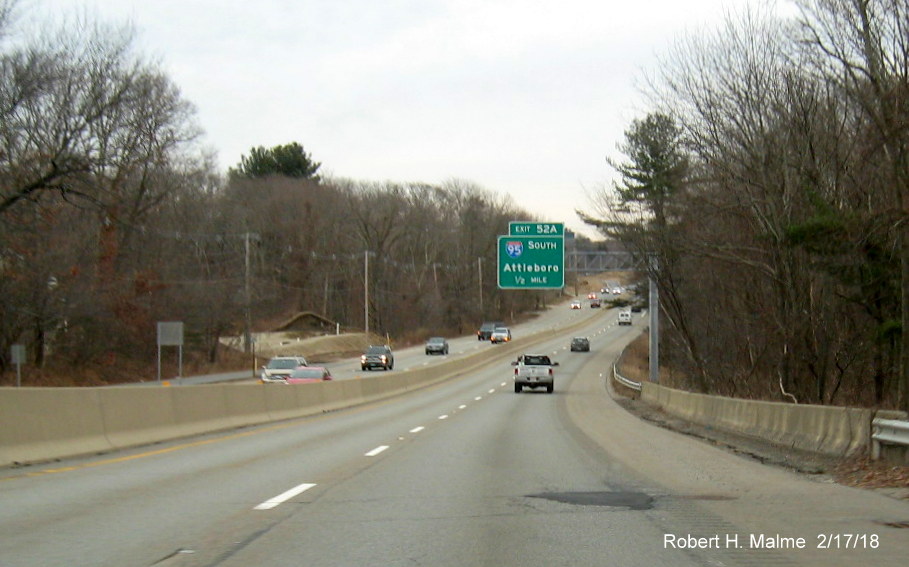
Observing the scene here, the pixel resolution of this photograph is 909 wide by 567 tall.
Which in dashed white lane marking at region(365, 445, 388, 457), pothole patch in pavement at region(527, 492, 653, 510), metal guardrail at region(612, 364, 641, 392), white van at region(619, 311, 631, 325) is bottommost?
metal guardrail at region(612, 364, 641, 392)

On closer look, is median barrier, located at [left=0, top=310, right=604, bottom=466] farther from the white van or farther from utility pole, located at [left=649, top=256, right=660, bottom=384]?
the white van

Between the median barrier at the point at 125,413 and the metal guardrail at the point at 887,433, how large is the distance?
465 inches

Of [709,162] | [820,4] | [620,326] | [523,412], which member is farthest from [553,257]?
[620,326]

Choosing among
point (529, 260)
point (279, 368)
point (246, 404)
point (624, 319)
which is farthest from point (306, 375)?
point (624, 319)

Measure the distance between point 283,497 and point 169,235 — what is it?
5667 cm

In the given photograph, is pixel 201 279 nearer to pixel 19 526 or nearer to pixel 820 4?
pixel 820 4

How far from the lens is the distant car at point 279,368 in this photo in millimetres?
41000

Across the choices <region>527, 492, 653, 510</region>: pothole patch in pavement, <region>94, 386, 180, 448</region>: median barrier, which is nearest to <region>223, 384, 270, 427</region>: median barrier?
<region>94, 386, 180, 448</region>: median barrier

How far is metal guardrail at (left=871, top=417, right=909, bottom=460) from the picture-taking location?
1237 centimetres

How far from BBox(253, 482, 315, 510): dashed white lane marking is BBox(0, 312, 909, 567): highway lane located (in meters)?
0.02

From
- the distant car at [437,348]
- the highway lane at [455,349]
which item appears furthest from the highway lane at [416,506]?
the distant car at [437,348]

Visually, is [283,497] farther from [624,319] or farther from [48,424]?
[624,319]

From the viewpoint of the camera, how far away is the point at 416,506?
10305mm

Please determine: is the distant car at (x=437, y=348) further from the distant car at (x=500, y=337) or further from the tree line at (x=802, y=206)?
the tree line at (x=802, y=206)
